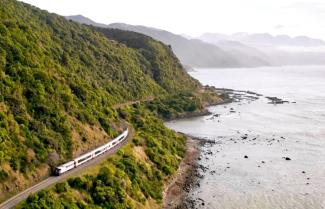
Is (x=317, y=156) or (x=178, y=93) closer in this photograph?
(x=317, y=156)

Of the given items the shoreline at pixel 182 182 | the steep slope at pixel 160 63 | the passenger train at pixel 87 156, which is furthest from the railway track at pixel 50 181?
the steep slope at pixel 160 63

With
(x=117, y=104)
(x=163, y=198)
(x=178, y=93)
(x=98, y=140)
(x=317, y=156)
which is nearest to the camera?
(x=163, y=198)

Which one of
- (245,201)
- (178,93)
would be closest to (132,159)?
(245,201)

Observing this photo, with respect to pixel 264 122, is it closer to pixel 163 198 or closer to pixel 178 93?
pixel 178 93

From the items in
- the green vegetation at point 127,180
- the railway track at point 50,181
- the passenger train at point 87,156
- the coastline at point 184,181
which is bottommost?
the coastline at point 184,181

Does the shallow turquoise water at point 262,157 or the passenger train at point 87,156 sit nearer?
the passenger train at point 87,156

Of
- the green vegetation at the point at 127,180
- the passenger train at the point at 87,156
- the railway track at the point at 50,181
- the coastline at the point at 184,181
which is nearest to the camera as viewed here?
the railway track at the point at 50,181

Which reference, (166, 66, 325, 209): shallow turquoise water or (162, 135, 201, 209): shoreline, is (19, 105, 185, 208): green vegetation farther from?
(166, 66, 325, 209): shallow turquoise water

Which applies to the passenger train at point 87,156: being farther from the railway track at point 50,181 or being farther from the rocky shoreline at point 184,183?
the rocky shoreline at point 184,183

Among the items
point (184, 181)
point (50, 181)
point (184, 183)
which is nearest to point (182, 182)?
point (184, 183)

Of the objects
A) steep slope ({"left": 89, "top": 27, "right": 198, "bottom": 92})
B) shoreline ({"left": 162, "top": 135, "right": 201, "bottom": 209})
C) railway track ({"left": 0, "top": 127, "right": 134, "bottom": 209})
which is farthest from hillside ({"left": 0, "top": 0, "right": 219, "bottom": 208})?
steep slope ({"left": 89, "top": 27, "right": 198, "bottom": 92})
